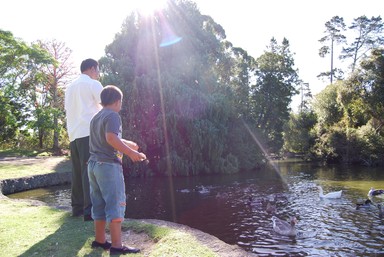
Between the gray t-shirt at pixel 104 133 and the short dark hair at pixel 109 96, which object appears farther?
the short dark hair at pixel 109 96

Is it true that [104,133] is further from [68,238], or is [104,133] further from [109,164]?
[68,238]

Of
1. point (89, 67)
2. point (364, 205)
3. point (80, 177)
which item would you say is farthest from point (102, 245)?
point (364, 205)

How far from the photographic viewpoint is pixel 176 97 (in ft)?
69.5

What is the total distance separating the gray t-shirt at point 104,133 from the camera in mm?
3848

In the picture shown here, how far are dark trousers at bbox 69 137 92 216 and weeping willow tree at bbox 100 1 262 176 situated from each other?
14.6 metres

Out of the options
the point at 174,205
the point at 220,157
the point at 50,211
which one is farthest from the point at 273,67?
the point at 50,211

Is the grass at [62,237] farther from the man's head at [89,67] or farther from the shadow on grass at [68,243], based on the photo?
the man's head at [89,67]

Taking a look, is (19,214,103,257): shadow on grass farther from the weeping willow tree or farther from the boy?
the weeping willow tree

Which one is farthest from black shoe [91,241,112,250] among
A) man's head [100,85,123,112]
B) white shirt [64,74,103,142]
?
white shirt [64,74,103,142]

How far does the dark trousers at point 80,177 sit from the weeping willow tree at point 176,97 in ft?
47.9

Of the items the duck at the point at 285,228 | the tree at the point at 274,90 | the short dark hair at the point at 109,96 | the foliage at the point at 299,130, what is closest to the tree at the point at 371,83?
the tree at the point at 274,90

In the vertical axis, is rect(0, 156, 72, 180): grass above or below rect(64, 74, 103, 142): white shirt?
below

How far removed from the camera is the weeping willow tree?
21.2m

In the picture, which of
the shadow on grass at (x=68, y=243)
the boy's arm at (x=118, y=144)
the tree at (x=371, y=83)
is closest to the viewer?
the boy's arm at (x=118, y=144)
